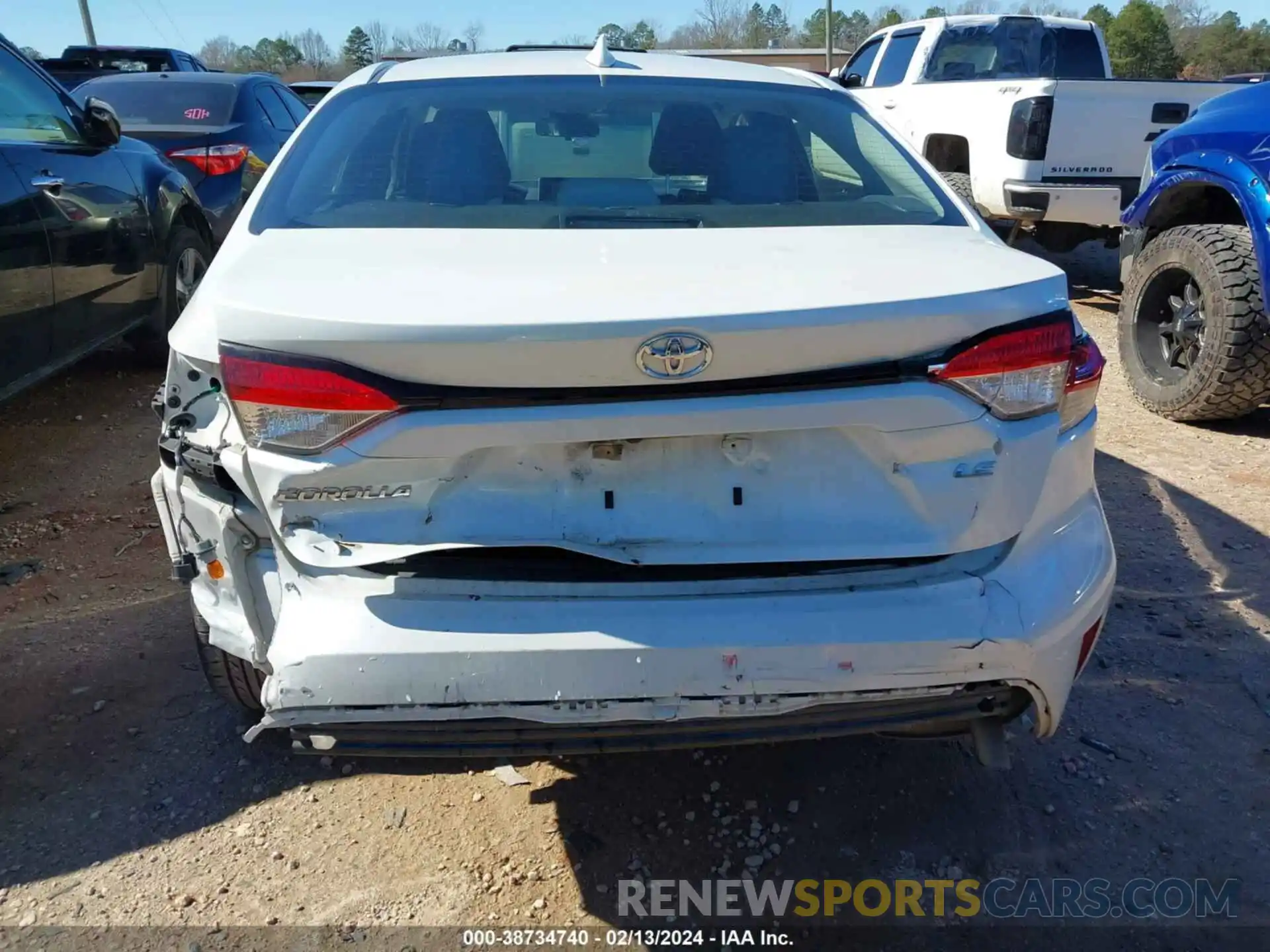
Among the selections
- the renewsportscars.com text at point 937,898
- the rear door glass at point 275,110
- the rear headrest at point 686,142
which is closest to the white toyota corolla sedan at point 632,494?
the renewsportscars.com text at point 937,898

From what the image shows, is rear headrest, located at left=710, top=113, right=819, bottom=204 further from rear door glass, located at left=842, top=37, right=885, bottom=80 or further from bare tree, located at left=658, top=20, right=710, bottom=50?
bare tree, located at left=658, top=20, right=710, bottom=50

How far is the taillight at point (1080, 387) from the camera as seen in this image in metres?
2.00

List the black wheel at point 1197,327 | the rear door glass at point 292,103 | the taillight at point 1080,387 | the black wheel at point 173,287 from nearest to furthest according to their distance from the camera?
the taillight at point 1080,387
the black wheel at point 1197,327
the black wheel at point 173,287
the rear door glass at point 292,103

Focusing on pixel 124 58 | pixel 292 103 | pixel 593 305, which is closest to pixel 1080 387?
pixel 593 305

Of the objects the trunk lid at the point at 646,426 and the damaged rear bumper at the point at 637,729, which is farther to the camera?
the damaged rear bumper at the point at 637,729

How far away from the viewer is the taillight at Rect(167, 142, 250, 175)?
6.66 m

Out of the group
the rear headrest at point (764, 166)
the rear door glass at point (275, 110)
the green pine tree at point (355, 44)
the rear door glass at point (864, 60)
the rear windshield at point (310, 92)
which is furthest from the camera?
the green pine tree at point (355, 44)

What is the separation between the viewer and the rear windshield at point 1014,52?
8.80 m

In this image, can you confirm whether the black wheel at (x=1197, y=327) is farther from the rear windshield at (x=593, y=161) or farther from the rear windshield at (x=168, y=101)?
the rear windshield at (x=168, y=101)

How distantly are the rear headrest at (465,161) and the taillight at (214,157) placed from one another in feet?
15.3

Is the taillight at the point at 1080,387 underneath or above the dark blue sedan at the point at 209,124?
above

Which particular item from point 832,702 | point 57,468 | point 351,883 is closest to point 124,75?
point 57,468

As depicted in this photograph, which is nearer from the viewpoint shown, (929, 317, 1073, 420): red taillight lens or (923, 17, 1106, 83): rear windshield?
(929, 317, 1073, 420): red taillight lens

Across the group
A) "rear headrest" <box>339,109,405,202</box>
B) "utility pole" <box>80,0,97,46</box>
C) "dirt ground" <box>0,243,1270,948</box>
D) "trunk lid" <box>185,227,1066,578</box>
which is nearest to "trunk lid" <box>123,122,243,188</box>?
"dirt ground" <box>0,243,1270,948</box>
